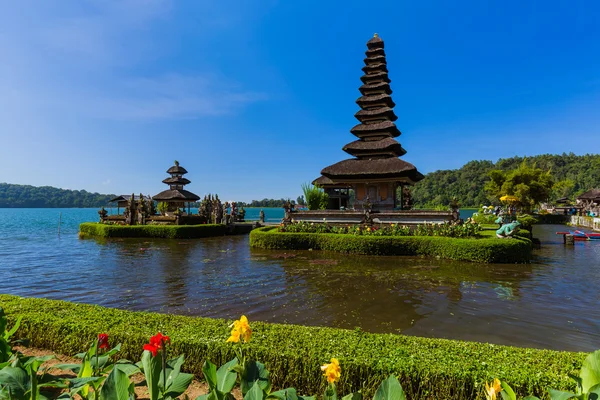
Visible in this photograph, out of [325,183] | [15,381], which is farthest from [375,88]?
[15,381]

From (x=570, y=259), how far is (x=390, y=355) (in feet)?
56.4

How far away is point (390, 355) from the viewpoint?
4.14 m

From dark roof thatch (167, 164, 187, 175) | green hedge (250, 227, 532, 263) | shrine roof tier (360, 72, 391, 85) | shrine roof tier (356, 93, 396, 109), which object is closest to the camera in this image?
green hedge (250, 227, 532, 263)

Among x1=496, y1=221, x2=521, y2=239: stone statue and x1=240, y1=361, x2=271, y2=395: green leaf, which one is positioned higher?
→ x1=496, y1=221, x2=521, y2=239: stone statue

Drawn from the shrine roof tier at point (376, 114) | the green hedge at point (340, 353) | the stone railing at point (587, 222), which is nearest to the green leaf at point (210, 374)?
the green hedge at point (340, 353)

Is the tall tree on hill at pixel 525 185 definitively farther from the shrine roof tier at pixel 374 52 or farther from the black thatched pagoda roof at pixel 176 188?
the black thatched pagoda roof at pixel 176 188

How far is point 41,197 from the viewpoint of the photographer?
16900cm

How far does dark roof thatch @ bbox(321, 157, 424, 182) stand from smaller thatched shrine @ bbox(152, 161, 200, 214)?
20.8 m

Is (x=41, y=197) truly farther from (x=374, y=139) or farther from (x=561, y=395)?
(x=561, y=395)

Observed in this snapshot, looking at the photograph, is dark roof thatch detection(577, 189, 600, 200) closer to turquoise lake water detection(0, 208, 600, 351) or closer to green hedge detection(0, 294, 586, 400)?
turquoise lake water detection(0, 208, 600, 351)

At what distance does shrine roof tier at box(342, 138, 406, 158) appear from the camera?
2667 centimetres

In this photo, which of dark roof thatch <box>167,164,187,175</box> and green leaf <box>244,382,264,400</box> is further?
dark roof thatch <box>167,164,187,175</box>

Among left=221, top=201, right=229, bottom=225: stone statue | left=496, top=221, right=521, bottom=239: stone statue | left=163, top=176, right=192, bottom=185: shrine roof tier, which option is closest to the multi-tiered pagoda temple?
left=496, top=221, right=521, bottom=239: stone statue

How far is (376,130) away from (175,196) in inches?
961
